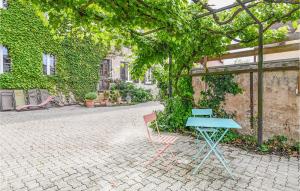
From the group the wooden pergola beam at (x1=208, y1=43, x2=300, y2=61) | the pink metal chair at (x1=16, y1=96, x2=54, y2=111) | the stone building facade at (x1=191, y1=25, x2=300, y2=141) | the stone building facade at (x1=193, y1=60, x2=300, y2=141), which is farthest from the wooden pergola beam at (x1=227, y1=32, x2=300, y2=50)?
the pink metal chair at (x1=16, y1=96, x2=54, y2=111)

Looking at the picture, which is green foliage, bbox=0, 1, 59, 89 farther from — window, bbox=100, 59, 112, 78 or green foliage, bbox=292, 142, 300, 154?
green foliage, bbox=292, 142, 300, 154

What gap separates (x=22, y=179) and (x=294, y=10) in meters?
5.97

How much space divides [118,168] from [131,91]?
13.4 meters

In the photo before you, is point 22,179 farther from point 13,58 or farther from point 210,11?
point 13,58

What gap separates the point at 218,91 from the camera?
618 centimetres

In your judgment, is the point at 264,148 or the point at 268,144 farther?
the point at 268,144

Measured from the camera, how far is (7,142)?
5.77 meters

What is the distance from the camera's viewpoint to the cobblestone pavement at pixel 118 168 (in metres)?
3.34

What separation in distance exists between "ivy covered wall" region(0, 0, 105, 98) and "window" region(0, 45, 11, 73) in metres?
0.20

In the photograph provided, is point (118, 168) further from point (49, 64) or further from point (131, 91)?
point (131, 91)

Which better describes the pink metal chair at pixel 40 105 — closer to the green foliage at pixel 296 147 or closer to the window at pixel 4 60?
the window at pixel 4 60

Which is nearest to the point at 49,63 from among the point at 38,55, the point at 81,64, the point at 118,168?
the point at 38,55

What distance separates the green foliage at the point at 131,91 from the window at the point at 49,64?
4.34 meters

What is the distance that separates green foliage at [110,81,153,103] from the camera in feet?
55.6
